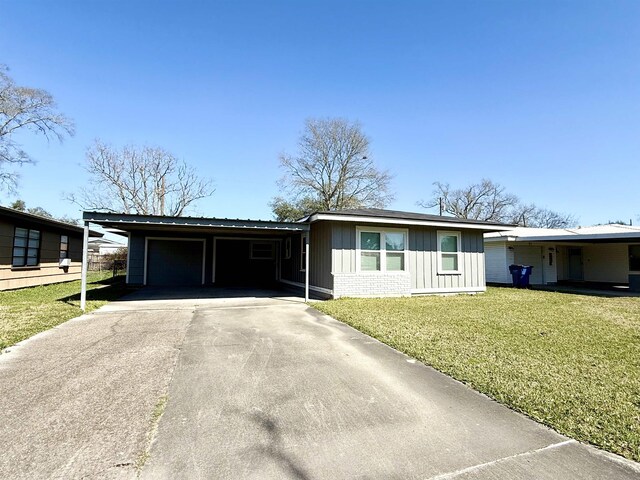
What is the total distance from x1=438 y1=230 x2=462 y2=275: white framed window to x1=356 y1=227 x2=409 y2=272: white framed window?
1.62 meters

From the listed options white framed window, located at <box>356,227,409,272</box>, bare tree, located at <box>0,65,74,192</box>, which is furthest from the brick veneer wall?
bare tree, located at <box>0,65,74,192</box>

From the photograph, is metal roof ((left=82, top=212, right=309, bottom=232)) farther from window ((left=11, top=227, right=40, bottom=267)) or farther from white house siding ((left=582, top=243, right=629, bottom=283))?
white house siding ((left=582, top=243, right=629, bottom=283))

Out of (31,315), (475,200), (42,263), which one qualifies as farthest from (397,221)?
(475,200)

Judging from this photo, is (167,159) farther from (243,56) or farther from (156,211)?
(243,56)

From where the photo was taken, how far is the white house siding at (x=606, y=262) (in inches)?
662

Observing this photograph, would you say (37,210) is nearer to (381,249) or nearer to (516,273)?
(381,249)

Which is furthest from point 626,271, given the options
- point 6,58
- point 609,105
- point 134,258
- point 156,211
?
point 6,58

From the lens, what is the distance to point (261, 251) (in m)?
16.5

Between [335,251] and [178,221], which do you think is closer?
[178,221]

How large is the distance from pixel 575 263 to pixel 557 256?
1441 mm

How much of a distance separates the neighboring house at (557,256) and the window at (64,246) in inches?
839

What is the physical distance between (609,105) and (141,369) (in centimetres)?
1479

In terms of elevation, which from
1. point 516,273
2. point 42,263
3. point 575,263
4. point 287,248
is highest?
point 287,248

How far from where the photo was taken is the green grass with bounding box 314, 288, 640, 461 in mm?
2797
